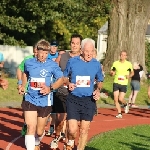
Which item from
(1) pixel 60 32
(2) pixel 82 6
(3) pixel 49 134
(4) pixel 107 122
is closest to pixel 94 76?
(3) pixel 49 134

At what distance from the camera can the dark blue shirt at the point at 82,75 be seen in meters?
10.3

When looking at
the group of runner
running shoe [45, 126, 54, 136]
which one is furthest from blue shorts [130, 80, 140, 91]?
the group of runner

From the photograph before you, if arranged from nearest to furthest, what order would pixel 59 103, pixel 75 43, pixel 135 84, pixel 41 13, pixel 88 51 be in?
1. pixel 88 51
2. pixel 75 43
3. pixel 59 103
4. pixel 135 84
5. pixel 41 13

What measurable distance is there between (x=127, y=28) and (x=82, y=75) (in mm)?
21644

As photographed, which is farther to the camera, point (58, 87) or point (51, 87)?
point (58, 87)

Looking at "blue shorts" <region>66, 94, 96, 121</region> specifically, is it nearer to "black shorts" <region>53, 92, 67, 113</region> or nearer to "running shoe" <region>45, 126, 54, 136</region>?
"black shorts" <region>53, 92, 67, 113</region>

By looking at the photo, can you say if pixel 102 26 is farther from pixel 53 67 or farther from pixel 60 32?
pixel 53 67

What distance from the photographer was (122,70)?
18312 millimetres

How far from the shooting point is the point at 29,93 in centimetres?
1018

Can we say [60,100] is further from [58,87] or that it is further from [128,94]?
[128,94]

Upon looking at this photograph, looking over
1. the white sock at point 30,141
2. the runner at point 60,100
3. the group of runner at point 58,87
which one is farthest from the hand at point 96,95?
the runner at point 60,100

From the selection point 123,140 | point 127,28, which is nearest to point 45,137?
point 123,140

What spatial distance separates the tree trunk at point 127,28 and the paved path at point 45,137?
939 cm

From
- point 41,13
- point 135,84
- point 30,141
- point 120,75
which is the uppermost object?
point 41,13
